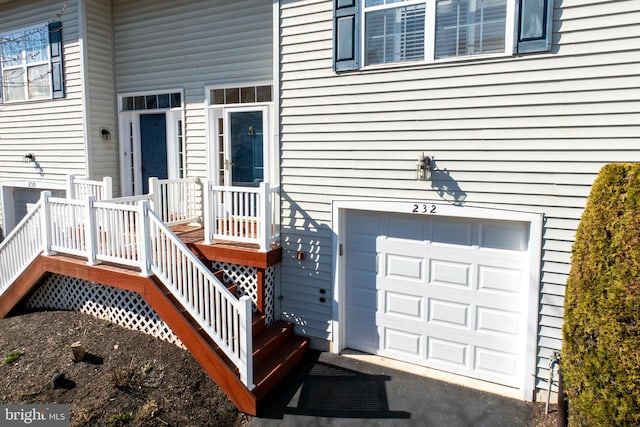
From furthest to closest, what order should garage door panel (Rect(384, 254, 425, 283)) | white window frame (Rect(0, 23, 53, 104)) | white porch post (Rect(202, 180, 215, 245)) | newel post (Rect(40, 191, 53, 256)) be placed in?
1. white window frame (Rect(0, 23, 53, 104))
2. newel post (Rect(40, 191, 53, 256))
3. white porch post (Rect(202, 180, 215, 245))
4. garage door panel (Rect(384, 254, 425, 283))

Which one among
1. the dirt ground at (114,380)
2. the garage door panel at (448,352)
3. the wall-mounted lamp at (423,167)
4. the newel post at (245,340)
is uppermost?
the wall-mounted lamp at (423,167)

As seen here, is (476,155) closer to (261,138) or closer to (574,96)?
(574,96)

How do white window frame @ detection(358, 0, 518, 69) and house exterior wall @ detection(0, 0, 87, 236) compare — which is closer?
white window frame @ detection(358, 0, 518, 69)

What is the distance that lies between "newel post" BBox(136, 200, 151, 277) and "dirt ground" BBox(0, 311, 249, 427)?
1.08m

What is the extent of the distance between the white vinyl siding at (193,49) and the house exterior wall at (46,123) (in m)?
0.78

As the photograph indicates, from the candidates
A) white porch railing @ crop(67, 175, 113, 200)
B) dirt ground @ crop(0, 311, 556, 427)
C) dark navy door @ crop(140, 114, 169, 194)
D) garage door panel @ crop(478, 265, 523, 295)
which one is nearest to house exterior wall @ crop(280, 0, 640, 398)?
garage door panel @ crop(478, 265, 523, 295)

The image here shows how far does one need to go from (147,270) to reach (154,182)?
1.74m

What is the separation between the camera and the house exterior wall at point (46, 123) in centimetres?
766

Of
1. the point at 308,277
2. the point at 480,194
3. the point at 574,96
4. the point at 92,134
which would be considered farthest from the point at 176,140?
the point at 574,96

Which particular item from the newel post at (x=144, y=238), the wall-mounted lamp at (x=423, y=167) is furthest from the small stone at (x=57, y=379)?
the wall-mounted lamp at (x=423, y=167)

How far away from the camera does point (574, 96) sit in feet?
13.5
